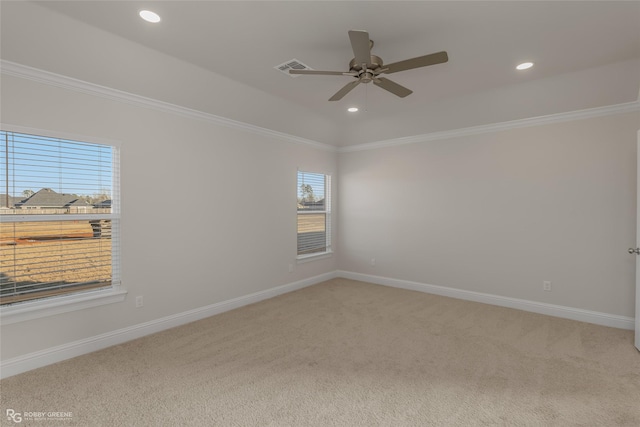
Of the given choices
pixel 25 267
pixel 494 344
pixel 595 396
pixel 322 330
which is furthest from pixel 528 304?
pixel 25 267

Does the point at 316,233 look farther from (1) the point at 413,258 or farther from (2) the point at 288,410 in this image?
(2) the point at 288,410

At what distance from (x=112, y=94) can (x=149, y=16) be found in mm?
1126

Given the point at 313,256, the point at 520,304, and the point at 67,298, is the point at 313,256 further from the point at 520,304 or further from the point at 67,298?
the point at 67,298

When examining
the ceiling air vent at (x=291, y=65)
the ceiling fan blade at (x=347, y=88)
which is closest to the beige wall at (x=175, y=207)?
the ceiling air vent at (x=291, y=65)

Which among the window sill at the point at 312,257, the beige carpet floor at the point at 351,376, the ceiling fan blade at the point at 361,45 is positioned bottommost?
the beige carpet floor at the point at 351,376

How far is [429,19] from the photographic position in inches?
91.8

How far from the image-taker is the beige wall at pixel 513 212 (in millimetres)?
3625

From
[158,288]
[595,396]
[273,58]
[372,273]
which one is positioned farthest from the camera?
[372,273]

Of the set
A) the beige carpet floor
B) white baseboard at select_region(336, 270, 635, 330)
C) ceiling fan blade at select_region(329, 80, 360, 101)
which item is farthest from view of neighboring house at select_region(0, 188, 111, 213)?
white baseboard at select_region(336, 270, 635, 330)

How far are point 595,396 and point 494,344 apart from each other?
91 centimetres

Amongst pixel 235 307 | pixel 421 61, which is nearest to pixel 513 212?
pixel 421 61

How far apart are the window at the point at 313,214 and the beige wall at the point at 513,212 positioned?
61 cm

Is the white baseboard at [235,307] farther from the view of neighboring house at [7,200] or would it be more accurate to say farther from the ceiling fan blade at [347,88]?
the ceiling fan blade at [347,88]

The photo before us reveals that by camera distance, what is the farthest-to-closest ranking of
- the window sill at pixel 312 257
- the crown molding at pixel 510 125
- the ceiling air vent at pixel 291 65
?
the window sill at pixel 312 257 → the crown molding at pixel 510 125 → the ceiling air vent at pixel 291 65
